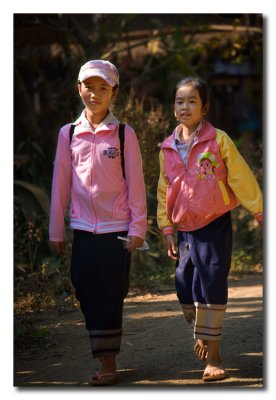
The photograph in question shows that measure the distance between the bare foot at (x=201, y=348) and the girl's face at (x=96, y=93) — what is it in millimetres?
1287

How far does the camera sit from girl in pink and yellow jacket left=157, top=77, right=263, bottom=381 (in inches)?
167

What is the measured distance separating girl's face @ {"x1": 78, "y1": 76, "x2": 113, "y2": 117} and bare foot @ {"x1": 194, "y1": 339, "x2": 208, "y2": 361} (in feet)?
4.22

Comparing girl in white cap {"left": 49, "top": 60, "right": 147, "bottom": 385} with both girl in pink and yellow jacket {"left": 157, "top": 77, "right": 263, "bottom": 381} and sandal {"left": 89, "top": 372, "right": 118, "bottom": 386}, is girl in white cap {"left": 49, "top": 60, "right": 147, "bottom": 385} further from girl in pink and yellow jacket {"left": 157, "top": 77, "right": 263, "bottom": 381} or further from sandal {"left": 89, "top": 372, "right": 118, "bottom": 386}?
girl in pink and yellow jacket {"left": 157, "top": 77, "right": 263, "bottom": 381}

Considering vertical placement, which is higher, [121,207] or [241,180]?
[241,180]

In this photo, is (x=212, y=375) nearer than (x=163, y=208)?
Yes

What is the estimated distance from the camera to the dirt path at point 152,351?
4.33 m

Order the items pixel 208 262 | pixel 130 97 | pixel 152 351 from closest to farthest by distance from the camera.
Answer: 1. pixel 208 262
2. pixel 152 351
3. pixel 130 97

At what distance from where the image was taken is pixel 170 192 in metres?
4.36

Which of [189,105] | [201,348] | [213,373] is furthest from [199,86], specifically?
[213,373]

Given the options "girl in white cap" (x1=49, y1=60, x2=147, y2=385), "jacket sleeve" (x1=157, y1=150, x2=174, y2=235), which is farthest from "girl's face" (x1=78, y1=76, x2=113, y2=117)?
"jacket sleeve" (x1=157, y1=150, x2=174, y2=235)

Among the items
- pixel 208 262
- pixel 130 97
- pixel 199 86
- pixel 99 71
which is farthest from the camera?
pixel 130 97

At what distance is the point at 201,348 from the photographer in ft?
14.1

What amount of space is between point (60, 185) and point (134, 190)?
1.28ft

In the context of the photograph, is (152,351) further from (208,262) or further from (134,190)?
(134,190)
